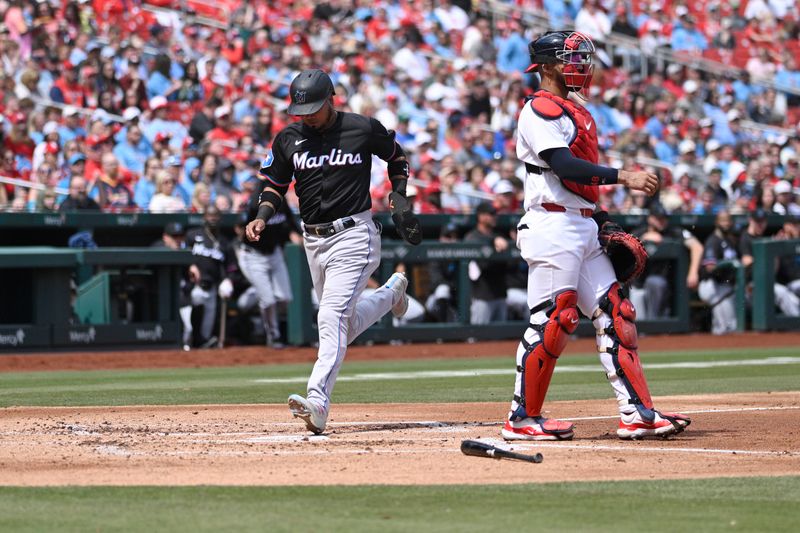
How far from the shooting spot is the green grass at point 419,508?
4.73 metres

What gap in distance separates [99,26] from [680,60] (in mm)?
11950

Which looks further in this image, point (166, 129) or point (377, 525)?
point (166, 129)

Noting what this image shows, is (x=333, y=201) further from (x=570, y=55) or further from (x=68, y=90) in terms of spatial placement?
(x=68, y=90)

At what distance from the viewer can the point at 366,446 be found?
23.1 ft

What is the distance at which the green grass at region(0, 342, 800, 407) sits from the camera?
10.5 m

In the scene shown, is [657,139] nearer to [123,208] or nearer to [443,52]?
[443,52]

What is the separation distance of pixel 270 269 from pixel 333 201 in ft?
29.0

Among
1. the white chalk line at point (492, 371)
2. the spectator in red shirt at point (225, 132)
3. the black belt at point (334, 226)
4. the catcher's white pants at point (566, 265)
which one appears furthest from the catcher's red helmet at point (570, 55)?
the spectator in red shirt at point (225, 132)

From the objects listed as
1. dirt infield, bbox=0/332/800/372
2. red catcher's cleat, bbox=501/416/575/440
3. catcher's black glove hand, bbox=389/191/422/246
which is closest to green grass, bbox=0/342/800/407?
dirt infield, bbox=0/332/800/372

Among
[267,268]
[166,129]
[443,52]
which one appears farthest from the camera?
[443,52]

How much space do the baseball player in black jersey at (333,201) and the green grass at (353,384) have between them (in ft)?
8.19

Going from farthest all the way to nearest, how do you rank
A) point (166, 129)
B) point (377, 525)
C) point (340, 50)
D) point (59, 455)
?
point (340, 50) < point (166, 129) < point (59, 455) < point (377, 525)

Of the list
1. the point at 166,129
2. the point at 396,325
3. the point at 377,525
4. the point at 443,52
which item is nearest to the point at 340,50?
the point at 443,52

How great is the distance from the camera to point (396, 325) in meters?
17.6
